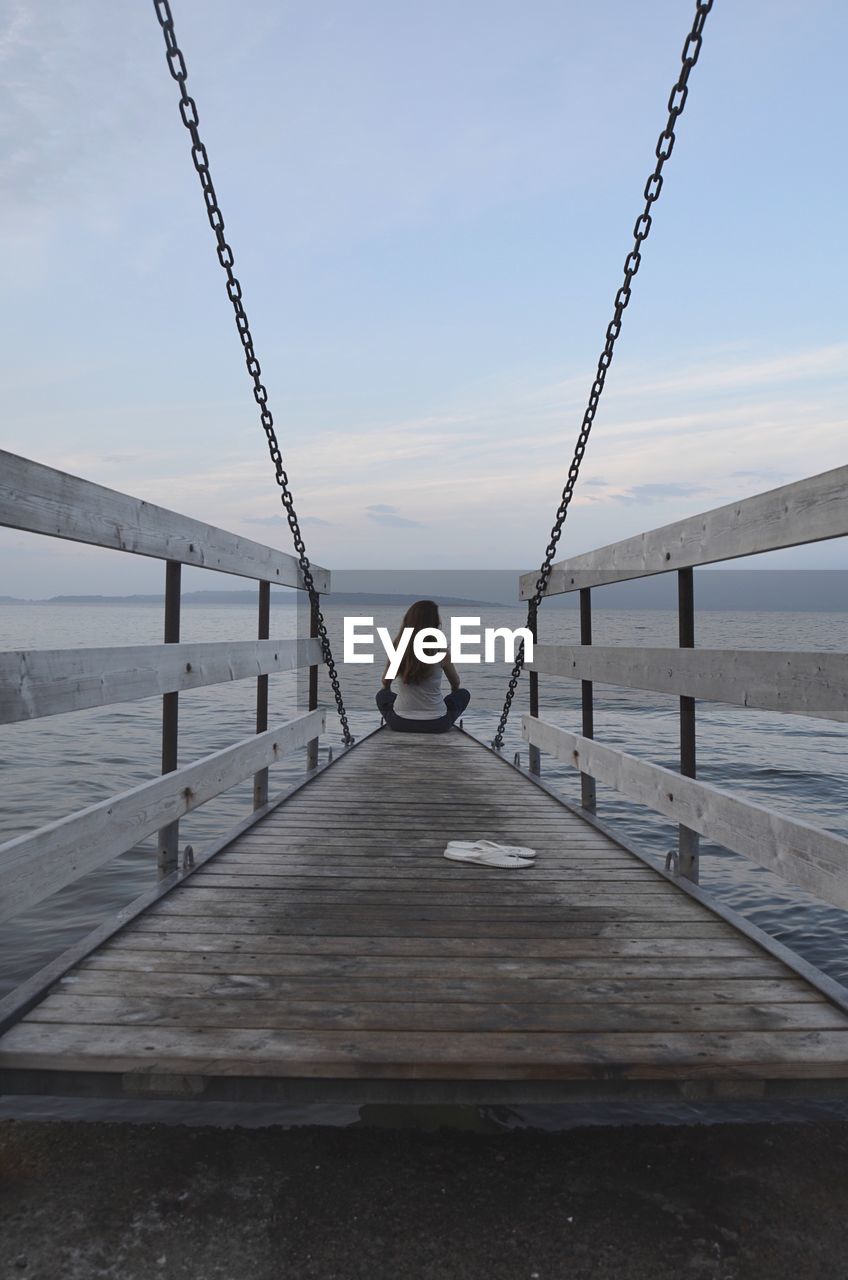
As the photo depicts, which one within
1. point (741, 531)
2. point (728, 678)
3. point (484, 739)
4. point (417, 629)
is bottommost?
point (484, 739)

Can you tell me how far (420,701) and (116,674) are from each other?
20.7ft

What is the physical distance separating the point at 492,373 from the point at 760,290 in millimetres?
6451

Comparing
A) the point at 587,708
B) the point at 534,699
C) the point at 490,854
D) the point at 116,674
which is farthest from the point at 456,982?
the point at 534,699

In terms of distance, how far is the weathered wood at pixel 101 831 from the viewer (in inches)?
92.0

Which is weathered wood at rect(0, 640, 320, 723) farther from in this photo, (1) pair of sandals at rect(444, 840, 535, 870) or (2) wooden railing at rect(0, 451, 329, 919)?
(1) pair of sandals at rect(444, 840, 535, 870)

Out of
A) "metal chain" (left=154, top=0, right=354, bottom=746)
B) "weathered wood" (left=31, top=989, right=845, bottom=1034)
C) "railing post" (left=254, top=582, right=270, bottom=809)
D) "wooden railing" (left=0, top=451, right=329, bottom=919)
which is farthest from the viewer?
"railing post" (left=254, top=582, right=270, bottom=809)

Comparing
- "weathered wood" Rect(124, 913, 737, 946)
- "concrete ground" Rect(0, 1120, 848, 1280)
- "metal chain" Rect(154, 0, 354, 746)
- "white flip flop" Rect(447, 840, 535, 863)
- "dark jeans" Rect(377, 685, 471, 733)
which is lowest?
"concrete ground" Rect(0, 1120, 848, 1280)

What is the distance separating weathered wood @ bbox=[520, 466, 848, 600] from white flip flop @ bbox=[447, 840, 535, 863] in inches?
62.4

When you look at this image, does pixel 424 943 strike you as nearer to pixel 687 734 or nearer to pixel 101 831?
pixel 101 831

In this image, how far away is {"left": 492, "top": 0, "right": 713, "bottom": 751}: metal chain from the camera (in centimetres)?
333

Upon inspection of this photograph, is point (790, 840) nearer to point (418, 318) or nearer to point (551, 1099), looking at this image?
point (551, 1099)

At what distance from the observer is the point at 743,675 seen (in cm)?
319

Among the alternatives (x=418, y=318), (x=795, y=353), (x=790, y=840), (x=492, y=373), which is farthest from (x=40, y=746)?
(x=795, y=353)

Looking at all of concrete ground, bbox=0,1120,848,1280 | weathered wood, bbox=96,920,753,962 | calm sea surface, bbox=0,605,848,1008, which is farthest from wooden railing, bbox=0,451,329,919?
calm sea surface, bbox=0,605,848,1008
